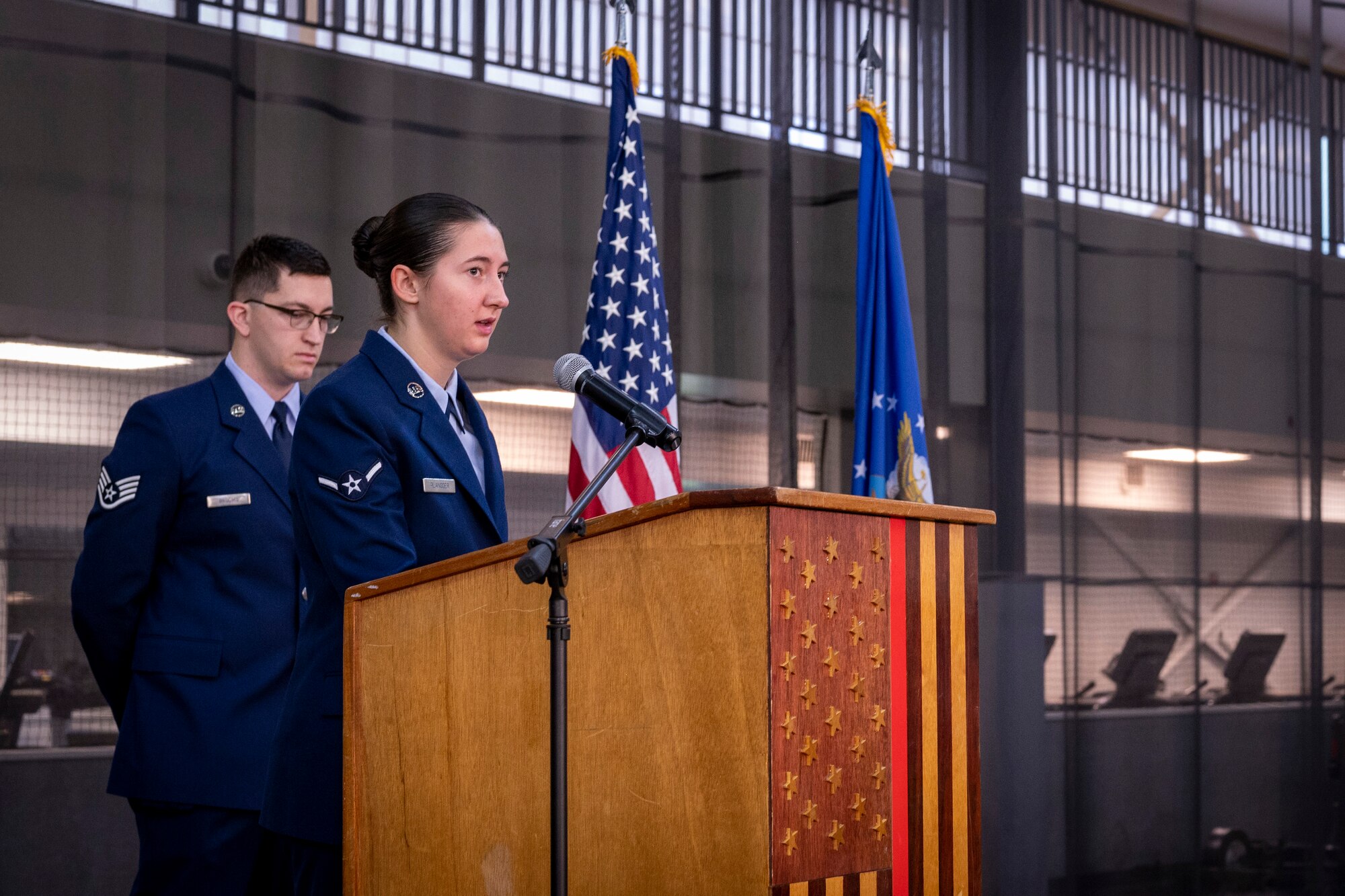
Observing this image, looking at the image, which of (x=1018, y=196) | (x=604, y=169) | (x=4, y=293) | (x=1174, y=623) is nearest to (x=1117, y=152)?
(x=1018, y=196)

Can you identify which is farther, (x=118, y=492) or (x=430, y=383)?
(x=118, y=492)

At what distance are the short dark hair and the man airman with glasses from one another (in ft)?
0.68

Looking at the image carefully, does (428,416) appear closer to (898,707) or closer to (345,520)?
(345,520)

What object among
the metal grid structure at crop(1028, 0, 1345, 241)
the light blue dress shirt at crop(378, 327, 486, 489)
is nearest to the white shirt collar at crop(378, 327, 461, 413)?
the light blue dress shirt at crop(378, 327, 486, 489)

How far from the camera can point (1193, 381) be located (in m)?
4.48

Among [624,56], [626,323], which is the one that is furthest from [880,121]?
[626,323]

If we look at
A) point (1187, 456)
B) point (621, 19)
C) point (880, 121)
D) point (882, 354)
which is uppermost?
point (621, 19)

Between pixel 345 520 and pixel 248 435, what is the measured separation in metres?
0.77

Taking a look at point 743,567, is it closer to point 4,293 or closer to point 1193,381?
point 4,293

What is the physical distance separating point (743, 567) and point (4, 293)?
2284 millimetres

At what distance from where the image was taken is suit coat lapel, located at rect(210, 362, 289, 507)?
212 centimetres

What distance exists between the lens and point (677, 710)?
4.28 ft

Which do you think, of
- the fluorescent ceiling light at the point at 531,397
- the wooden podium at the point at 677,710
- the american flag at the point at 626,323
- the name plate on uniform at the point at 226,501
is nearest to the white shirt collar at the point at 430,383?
the wooden podium at the point at 677,710

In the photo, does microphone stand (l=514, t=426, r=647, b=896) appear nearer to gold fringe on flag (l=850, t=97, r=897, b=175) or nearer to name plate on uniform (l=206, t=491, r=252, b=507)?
name plate on uniform (l=206, t=491, r=252, b=507)
